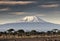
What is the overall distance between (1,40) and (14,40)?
2530 millimetres

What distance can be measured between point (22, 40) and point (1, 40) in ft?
13.4

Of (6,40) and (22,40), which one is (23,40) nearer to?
(22,40)

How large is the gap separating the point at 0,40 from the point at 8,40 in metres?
1.58

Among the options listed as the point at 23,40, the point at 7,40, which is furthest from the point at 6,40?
the point at 23,40

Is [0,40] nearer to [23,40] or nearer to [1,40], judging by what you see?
[1,40]

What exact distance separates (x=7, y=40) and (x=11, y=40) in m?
2.22

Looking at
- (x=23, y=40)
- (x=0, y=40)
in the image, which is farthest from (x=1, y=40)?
(x=23, y=40)

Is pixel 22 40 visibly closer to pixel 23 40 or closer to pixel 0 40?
pixel 23 40

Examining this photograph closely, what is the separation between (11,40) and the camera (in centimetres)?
5147

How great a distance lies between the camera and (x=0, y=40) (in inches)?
2071

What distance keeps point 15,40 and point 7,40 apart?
226 centimetres

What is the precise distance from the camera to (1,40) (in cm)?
5156

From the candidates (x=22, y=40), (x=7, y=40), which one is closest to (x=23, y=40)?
(x=22, y=40)

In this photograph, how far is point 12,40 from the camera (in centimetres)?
5153
